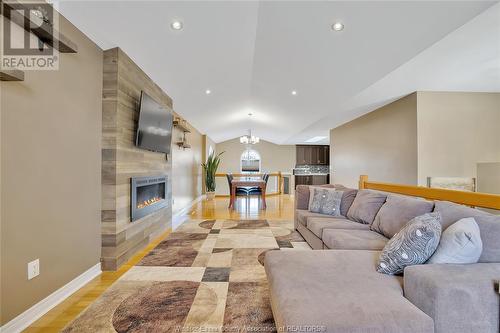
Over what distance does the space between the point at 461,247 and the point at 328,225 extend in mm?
1539

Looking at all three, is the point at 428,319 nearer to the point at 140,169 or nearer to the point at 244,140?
the point at 140,169

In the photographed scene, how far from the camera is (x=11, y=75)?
4.78 feet

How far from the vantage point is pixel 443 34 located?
2.38 metres

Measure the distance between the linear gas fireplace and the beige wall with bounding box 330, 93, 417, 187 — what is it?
13.8 feet

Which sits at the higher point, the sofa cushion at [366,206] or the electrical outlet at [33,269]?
the sofa cushion at [366,206]

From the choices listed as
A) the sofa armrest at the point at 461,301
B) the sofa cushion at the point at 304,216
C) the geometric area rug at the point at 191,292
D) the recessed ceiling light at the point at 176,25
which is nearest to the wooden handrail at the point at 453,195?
the sofa cushion at the point at 304,216

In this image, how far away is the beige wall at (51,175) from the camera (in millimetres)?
1580

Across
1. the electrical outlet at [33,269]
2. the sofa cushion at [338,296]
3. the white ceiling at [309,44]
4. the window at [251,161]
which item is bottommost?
the electrical outlet at [33,269]

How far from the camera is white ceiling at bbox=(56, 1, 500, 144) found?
221cm

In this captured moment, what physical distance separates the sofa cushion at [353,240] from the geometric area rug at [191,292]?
767 millimetres

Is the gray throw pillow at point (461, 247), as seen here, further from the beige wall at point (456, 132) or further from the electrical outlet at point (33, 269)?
the beige wall at point (456, 132)

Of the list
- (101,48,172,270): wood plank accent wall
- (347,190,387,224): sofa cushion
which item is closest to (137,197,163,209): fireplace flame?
(101,48,172,270): wood plank accent wall

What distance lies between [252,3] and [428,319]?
274cm

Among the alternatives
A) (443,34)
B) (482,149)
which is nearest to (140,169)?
(443,34)
